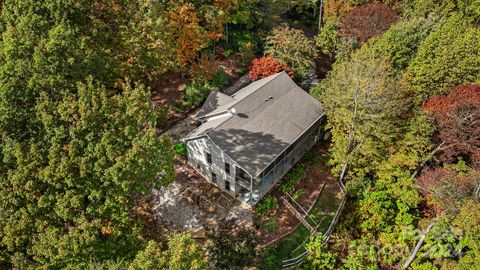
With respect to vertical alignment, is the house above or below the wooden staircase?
above

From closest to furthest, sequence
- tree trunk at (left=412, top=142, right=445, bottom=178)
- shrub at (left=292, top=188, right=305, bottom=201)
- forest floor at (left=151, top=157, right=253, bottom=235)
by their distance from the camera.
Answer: tree trunk at (left=412, top=142, right=445, bottom=178) < forest floor at (left=151, top=157, right=253, bottom=235) < shrub at (left=292, top=188, right=305, bottom=201)

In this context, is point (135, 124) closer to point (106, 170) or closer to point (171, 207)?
point (106, 170)

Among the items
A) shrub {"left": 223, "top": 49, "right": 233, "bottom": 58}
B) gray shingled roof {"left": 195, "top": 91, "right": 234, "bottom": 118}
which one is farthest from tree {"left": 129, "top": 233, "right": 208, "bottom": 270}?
shrub {"left": 223, "top": 49, "right": 233, "bottom": 58}

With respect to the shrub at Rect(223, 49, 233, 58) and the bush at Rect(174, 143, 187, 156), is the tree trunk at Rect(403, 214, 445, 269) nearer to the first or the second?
the bush at Rect(174, 143, 187, 156)

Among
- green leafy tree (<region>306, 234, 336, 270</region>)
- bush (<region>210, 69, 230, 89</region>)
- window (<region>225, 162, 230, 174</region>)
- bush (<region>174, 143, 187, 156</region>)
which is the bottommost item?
green leafy tree (<region>306, 234, 336, 270</region>)

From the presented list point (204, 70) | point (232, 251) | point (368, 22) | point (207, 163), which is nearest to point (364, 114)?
point (207, 163)

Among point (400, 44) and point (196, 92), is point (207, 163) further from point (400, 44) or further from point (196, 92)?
point (400, 44)

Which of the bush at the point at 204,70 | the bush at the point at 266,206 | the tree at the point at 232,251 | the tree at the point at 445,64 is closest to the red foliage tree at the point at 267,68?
the bush at the point at 204,70
